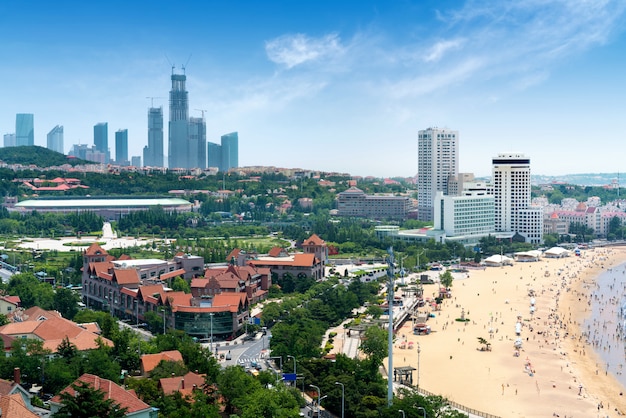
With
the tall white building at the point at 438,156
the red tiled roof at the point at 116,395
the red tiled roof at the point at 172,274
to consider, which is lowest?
the red tiled roof at the point at 116,395

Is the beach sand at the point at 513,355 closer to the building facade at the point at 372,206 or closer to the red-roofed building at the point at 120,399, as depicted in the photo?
the red-roofed building at the point at 120,399

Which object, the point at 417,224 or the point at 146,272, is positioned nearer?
the point at 146,272

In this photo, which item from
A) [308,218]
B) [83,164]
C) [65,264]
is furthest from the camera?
[83,164]

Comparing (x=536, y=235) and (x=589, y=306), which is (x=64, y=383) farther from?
(x=536, y=235)

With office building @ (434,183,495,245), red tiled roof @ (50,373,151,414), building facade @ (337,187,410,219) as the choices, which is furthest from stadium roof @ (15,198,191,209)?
red tiled roof @ (50,373,151,414)

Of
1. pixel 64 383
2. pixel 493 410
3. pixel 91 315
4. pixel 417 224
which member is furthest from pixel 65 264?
pixel 417 224

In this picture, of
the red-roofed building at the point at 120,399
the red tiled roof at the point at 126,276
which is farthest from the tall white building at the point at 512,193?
the red-roofed building at the point at 120,399
